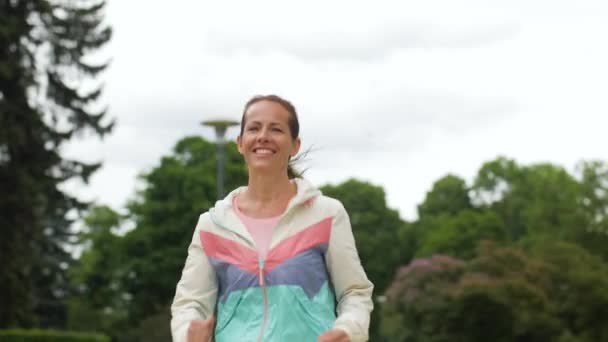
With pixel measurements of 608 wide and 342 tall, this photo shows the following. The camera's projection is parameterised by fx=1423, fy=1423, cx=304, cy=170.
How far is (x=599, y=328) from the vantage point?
174ft

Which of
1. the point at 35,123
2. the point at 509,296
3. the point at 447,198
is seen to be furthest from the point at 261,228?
the point at 447,198

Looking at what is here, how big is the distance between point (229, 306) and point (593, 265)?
50.1m

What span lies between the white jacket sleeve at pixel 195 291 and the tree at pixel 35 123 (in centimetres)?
3490

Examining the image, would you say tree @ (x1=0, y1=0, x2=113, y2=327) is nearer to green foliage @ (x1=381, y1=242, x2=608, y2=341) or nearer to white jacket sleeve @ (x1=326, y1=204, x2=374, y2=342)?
green foliage @ (x1=381, y1=242, x2=608, y2=341)

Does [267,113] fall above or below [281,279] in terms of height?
above

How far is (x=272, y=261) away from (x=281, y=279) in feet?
0.21

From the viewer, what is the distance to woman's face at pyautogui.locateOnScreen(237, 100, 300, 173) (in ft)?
15.0

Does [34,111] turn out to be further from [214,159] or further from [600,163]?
[600,163]

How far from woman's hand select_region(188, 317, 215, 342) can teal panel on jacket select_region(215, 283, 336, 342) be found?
0.12 metres

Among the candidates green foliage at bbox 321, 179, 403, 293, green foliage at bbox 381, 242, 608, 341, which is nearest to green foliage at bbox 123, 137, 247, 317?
green foliage at bbox 381, 242, 608, 341

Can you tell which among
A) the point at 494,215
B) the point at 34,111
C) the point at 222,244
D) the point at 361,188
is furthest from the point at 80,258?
the point at 222,244

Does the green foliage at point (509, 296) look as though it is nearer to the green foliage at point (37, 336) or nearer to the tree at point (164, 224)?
the tree at point (164, 224)

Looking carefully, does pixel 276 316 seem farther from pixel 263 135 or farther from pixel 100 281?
pixel 100 281

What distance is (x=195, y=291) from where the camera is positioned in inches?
178
